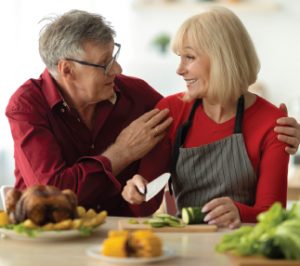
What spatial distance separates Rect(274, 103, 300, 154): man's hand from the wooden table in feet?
1.82

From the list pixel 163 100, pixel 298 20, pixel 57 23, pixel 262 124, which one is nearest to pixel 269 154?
pixel 262 124

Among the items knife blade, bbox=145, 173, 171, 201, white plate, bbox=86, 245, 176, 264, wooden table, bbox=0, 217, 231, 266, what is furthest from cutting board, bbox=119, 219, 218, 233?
white plate, bbox=86, 245, 176, 264

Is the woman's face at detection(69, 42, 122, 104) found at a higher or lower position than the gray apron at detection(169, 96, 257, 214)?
higher

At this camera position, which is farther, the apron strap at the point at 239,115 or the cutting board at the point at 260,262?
the apron strap at the point at 239,115

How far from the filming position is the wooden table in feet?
5.33

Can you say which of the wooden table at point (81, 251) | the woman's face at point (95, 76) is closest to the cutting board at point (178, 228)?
the wooden table at point (81, 251)

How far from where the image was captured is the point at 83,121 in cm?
274

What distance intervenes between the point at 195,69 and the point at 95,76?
1.28 feet

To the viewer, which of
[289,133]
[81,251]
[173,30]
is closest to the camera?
[81,251]

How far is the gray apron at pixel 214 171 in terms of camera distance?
2469 millimetres

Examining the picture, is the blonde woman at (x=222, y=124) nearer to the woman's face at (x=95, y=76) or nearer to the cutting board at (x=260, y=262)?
the woman's face at (x=95, y=76)

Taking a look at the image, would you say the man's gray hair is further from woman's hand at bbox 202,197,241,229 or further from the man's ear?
woman's hand at bbox 202,197,241,229

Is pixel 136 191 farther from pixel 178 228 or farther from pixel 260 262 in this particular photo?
pixel 260 262

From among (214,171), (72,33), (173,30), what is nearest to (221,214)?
(214,171)
